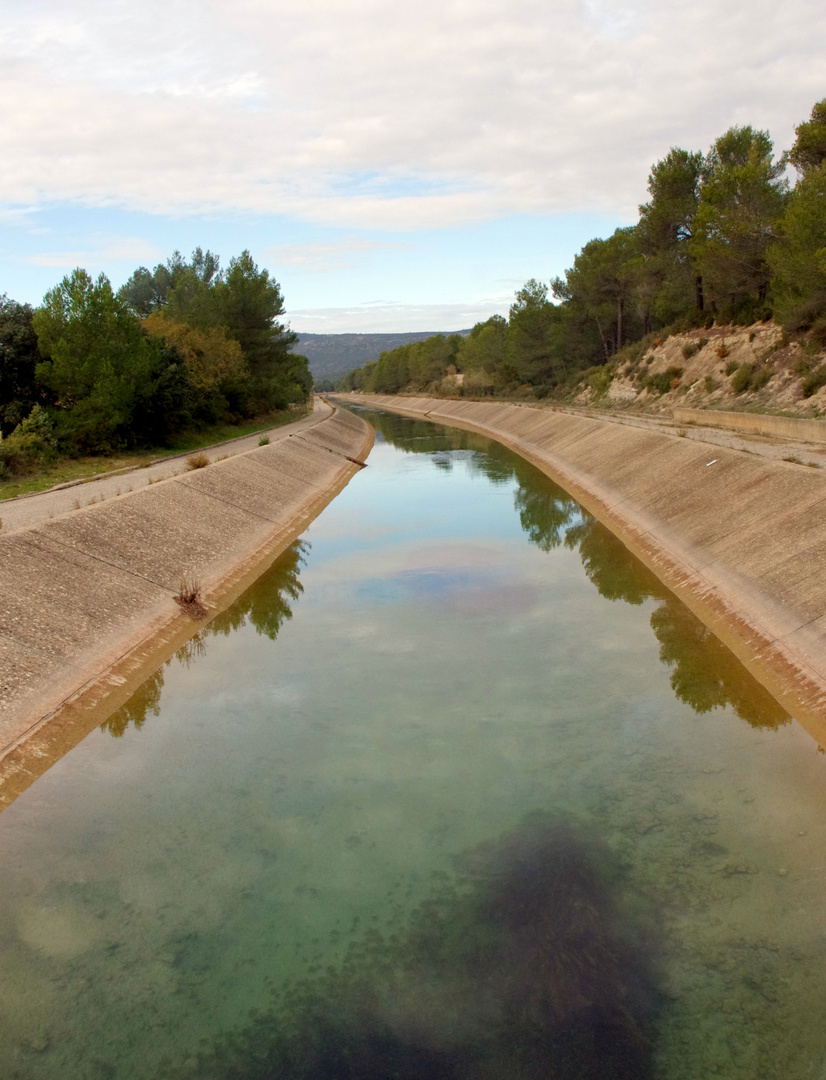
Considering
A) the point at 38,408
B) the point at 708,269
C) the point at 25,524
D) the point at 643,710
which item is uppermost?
the point at 708,269

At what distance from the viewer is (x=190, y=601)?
58.5 ft

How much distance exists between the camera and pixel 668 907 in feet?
24.5

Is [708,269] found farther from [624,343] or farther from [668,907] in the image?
[668,907]

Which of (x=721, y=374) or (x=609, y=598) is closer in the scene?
(x=609, y=598)

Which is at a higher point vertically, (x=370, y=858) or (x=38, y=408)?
(x=38, y=408)

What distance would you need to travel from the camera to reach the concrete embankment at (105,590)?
1200cm

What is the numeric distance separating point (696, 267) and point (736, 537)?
129 feet

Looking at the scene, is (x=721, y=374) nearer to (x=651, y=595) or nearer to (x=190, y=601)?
(x=651, y=595)

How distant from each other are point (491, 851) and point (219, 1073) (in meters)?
3.36

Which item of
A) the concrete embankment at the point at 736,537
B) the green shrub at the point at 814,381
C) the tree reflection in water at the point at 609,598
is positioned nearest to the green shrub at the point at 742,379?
the green shrub at the point at 814,381

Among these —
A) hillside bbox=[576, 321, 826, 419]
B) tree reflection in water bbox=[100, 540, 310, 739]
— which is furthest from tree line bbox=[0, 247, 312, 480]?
hillside bbox=[576, 321, 826, 419]

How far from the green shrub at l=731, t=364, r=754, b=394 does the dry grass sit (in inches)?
1472

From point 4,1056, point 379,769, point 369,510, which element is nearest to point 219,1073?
point 4,1056

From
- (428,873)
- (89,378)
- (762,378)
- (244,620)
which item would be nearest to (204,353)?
(89,378)
